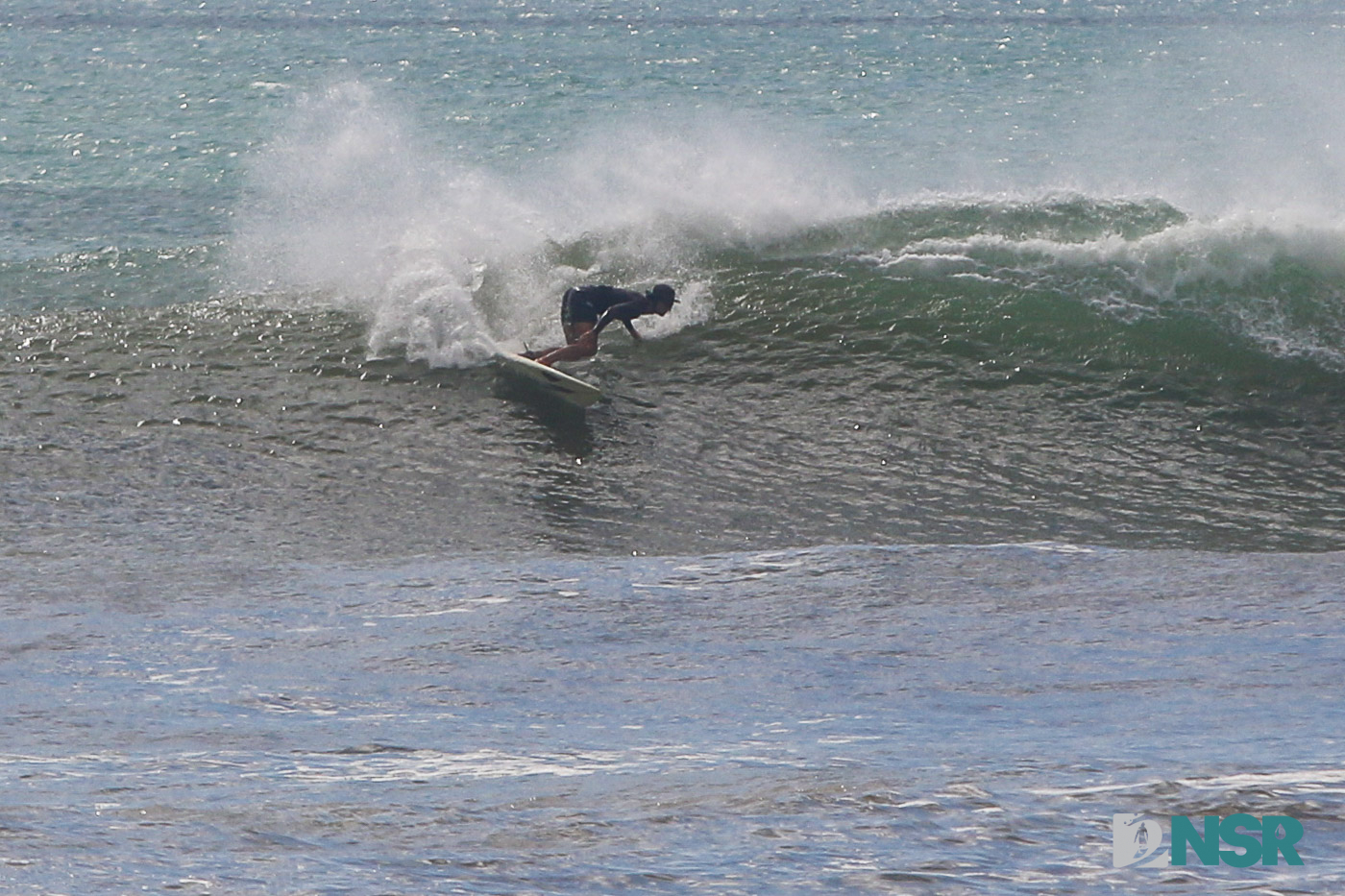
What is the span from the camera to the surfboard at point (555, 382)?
10.3m

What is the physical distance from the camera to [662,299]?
10406mm

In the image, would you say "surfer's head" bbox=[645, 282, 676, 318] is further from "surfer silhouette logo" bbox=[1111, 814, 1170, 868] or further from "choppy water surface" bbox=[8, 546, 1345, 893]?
"surfer silhouette logo" bbox=[1111, 814, 1170, 868]

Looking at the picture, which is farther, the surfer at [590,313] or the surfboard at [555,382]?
the surfer at [590,313]

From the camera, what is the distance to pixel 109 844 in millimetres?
3705

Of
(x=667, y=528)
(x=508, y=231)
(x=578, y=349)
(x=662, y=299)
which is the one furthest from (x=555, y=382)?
(x=508, y=231)

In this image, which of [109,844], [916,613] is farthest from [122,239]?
[109,844]

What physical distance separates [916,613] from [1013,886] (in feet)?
10.2

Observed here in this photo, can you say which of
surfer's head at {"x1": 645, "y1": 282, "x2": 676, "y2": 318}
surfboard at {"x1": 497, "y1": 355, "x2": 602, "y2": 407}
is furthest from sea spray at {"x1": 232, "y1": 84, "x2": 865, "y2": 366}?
surfer's head at {"x1": 645, "y1": 282, "x2": 676, "y2": 318}

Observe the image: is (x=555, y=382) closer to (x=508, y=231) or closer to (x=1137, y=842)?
(x=508, y=231)

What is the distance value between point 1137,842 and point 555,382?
7.11m

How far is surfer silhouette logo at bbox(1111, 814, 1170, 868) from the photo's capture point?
11.8 ft

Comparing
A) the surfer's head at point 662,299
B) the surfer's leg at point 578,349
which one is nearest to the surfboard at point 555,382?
the surfer's leg at point 578,349
